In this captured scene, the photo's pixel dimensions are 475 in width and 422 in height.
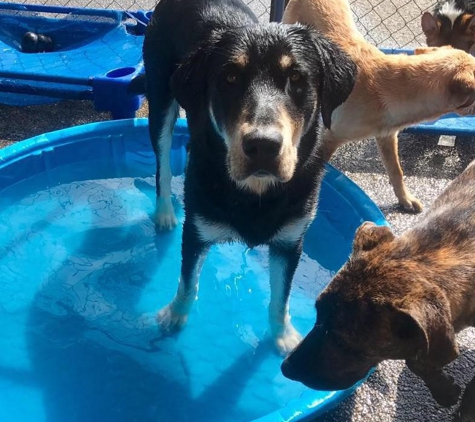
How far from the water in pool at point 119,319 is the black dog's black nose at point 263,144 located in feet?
3.58

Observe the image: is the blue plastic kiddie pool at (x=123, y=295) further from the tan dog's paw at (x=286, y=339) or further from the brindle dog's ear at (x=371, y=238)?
the brindle dog's ear at (x=371, y=238)

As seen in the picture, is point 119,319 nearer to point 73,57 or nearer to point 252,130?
point 252,130

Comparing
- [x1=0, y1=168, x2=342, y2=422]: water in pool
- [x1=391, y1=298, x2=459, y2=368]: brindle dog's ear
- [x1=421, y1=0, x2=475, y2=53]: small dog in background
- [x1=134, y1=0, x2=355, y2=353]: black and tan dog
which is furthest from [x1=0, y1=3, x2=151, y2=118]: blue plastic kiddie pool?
[x1=391, y1=298, x2=459, y2=368]: brindle dog's ear

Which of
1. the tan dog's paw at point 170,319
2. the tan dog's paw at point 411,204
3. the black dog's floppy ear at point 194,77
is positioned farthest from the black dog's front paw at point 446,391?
the tan dog's paw at point 411,204

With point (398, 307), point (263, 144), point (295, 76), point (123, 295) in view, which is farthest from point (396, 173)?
point (398, 307)

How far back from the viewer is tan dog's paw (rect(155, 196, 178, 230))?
3.95m

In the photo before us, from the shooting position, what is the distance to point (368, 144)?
498 centimetres

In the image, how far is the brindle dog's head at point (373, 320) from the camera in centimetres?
195

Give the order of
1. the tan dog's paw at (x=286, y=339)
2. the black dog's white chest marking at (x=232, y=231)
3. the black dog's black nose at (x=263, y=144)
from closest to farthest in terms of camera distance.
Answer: the black dog's black nose at (x=263, y=144)
the black dog's white chest marking at (x=232, y=231)
the tan dog's paw at (x=286, y=339)

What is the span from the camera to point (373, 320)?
2.02 metres

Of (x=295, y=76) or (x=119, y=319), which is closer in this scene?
(x=295, y=76)

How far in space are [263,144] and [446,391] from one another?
4.03 feet

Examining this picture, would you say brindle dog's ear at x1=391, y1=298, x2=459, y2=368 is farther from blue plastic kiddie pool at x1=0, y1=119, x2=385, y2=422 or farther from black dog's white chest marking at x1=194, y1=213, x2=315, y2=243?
black dog's white chest marking at x1=194, y1=213, x2=315, y2=243

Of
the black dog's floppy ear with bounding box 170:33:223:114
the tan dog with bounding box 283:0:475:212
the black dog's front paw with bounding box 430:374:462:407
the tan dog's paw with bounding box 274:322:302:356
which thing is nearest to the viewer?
the black dog's front paw with bounding box 430:374:462:407
